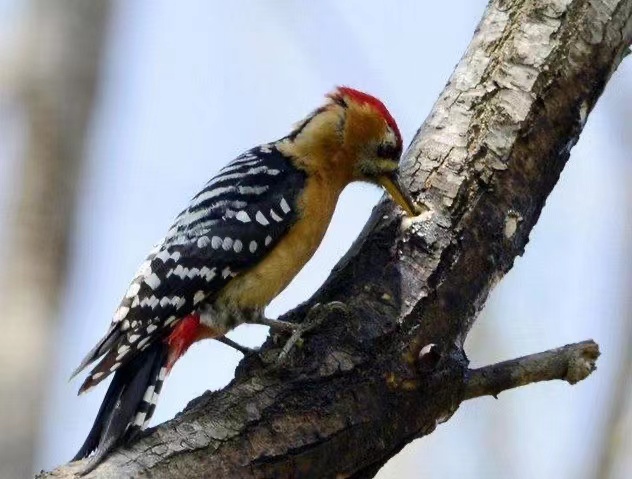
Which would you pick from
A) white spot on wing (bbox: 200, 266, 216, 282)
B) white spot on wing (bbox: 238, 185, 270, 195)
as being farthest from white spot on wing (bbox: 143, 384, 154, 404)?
white spot on wing (bbox: 238, 185, 270, 195)

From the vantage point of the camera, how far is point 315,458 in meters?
3.15

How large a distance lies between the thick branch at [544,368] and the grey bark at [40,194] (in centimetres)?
140

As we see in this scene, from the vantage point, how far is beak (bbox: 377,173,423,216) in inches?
152

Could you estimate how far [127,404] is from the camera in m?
3.37

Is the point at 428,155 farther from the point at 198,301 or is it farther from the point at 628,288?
the point at 628,288

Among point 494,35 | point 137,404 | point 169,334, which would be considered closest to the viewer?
point 137,404

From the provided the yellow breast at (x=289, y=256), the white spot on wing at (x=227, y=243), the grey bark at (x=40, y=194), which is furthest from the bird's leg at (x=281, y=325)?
the grey bark at (x=40, y=194)

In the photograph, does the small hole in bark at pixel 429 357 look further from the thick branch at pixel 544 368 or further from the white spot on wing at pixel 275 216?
the white spot on wing at pixel 275 216

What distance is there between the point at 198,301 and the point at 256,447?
100 cm

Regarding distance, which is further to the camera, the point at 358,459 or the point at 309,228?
the point at 309,228

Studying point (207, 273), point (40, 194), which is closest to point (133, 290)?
point (207, 273)

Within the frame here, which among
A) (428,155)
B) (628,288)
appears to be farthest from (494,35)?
(628,288)

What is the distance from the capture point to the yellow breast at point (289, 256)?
13.6 feet

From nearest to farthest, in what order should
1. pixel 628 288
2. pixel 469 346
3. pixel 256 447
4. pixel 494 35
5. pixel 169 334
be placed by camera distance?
1. pixel 256 447
2. pixel 169 334
3. pixel 494 35
4. pixel 628 288
5. pixel 469 346
